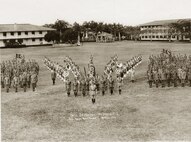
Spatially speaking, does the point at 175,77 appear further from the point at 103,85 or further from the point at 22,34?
the point at 22,34

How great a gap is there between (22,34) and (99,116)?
63.6 meters

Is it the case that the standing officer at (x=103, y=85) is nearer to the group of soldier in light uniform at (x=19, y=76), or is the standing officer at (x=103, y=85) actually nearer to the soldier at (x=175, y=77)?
the group of soldier in light uniform at (x=19, y=76)

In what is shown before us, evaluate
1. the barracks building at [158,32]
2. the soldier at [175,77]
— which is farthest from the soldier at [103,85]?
the barracks building at [158,32]

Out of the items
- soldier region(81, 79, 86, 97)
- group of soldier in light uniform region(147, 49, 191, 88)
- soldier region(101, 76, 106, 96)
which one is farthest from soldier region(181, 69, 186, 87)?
soldier region(81, 79, 86, 97)

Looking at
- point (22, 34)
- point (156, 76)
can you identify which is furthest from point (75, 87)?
point (22, 34)

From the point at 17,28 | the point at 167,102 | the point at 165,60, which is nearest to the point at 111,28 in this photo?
the point at 17,28

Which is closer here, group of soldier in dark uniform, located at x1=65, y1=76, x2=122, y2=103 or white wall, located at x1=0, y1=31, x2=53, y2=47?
group of soldier in dark uniform, located at x1=65, y1=76, x2=122, y2=103

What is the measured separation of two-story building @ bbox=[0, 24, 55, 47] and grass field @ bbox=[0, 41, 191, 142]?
5480 cm

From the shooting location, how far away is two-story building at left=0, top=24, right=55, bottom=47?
73.8m

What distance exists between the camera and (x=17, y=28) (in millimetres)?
75875

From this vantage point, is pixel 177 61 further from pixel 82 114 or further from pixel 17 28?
pixel 17 28

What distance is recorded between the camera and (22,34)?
75562 mm

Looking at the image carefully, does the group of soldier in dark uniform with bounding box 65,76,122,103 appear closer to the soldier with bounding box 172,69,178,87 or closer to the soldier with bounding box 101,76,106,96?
the soldier with bounding box 101,76,106,96

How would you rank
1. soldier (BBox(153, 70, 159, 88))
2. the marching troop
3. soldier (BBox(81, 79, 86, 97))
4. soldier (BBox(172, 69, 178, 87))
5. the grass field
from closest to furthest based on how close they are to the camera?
the grass field
soldier (BBox(81, 79, 86, 97))
the marching troop
soldier (BBox(153, 70, 159, 88))
soldier (BBox(172, 69, 178, 87))
